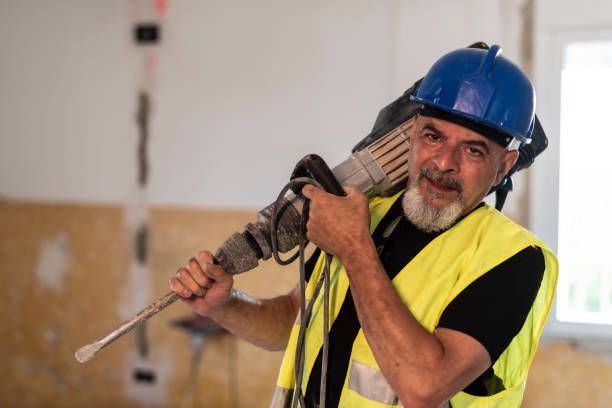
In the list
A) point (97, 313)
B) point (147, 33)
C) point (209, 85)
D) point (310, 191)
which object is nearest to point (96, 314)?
point (97, 313)

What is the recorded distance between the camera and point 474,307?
921mm

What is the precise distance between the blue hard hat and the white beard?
0.15 meters

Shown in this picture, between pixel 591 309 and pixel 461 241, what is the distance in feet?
5.10

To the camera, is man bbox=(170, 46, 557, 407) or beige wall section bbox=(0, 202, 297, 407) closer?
man bbox=(170, 46, 557, 407)

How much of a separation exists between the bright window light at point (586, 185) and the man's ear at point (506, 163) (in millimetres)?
1316

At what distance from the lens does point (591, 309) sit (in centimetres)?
231

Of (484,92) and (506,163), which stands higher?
(484,92)

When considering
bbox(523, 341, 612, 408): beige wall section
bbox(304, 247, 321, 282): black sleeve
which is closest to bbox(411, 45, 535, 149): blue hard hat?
bbox(304, 247, 321, 282): black sleeve

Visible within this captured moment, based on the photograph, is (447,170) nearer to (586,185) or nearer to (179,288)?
(179,288)

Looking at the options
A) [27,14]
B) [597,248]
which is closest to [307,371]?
A: [597,248]

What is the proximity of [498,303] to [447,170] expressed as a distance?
0.77 ft

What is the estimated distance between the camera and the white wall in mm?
2482

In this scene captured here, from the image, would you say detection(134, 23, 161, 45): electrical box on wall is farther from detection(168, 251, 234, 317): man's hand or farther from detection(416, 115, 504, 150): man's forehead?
detection(416, 115, 504, 150): man's forehead

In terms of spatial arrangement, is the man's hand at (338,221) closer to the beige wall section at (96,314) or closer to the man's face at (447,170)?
the man's face at (447,170)
